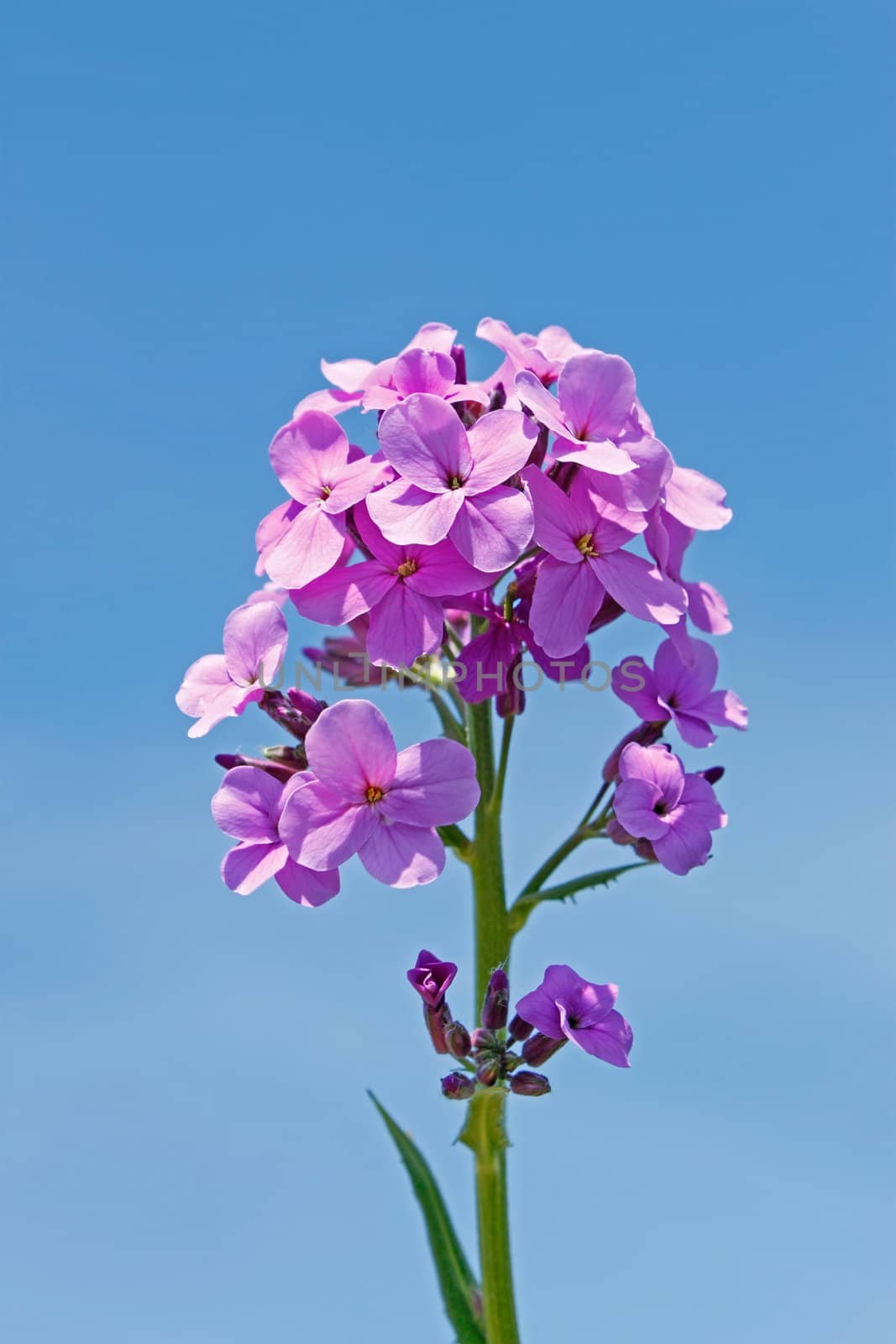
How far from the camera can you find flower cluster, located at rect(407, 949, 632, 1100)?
271cm

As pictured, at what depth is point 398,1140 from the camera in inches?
135

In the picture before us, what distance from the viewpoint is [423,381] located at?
302cm

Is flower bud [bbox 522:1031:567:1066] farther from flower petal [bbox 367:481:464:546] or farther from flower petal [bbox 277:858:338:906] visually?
flower petal [bbox 367:481:464:546]

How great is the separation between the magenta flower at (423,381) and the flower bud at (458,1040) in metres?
1.37

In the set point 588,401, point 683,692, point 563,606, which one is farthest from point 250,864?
point 588,401

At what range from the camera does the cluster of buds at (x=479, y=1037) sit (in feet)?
9.15

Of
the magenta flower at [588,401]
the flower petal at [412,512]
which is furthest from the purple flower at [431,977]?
the magenta flower at [588,401]

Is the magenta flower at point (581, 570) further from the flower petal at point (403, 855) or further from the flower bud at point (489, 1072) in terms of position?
the flower bud at point (489, 1072)

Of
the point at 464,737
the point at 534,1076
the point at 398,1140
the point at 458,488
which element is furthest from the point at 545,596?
the point at 398,1140

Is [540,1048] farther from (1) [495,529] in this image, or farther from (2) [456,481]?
(2) [456,481]

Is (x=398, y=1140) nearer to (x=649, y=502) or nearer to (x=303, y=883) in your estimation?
(x=303, y=883)

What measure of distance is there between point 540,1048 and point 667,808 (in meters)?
0.59

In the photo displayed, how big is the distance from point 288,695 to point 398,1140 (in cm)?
127

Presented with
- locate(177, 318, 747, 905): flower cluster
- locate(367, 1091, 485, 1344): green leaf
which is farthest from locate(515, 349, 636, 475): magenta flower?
locate(367, 1091, 485, 1344): green leaf
